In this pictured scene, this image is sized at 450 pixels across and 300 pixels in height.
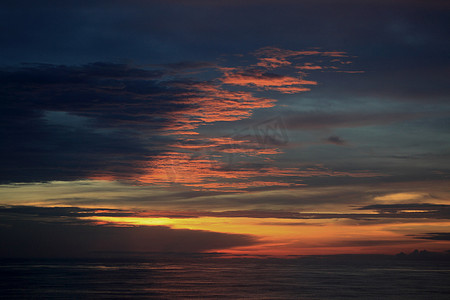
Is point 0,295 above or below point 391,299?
above

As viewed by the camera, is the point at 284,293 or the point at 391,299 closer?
the point at 391,299

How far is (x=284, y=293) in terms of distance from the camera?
2945 inches

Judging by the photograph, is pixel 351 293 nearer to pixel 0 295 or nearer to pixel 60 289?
pixel 60 289

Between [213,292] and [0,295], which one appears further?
[213,292]

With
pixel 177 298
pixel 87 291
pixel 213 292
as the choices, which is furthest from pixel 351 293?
pixel 87 291

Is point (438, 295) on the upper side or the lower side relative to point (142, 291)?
lower

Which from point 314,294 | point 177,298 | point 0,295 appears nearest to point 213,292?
point 177,298

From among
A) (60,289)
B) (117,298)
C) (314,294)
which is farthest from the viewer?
(60,289)

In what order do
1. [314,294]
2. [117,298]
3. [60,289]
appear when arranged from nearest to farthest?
[117,298]
[314,294]
[60,289]

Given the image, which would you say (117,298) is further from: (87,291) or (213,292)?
(213,292)

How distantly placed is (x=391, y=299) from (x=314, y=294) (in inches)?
461

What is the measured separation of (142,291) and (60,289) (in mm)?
15119

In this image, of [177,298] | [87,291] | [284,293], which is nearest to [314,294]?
[284,293]

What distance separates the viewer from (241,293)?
74.8 m
